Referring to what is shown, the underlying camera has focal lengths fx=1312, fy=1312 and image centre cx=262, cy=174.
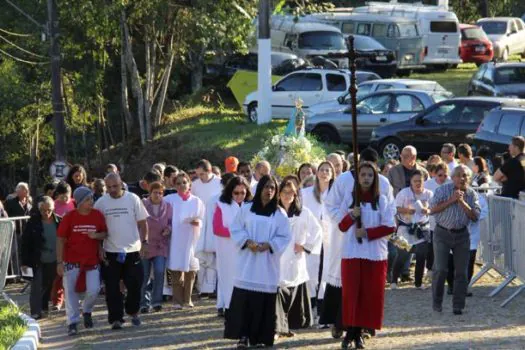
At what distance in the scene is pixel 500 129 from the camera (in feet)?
77.5

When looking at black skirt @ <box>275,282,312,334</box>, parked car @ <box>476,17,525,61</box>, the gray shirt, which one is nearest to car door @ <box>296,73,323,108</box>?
parked car @ <box>476,17,525,61</box>

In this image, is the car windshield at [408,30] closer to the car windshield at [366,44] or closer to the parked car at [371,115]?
the car windshield at [366,44]

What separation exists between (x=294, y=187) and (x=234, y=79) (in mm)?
24346

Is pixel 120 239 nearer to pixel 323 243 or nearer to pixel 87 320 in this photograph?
pixel 87 320

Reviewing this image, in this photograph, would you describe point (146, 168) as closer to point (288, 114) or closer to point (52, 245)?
point (288, 114)

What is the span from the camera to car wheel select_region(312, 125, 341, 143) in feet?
99.0

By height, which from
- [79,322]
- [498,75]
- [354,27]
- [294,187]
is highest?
[354,27]

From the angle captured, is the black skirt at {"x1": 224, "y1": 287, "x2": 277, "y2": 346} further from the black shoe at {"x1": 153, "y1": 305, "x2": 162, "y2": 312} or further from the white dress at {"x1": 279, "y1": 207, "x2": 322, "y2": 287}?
the black shoe at {"x1": 153, "y1": 305, "x2": 162, "y2": 312}

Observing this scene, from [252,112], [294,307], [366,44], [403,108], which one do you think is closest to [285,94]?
[252,112]

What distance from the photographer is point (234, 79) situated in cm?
3775

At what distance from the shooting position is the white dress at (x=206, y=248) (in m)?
15.5

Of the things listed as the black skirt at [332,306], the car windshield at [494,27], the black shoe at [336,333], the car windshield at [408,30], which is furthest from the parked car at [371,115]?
the car windshield at [494,27]

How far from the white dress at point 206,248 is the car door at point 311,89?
16587 mm

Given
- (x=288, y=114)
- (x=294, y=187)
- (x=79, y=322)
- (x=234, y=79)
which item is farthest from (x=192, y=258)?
(x=234, y=79)
